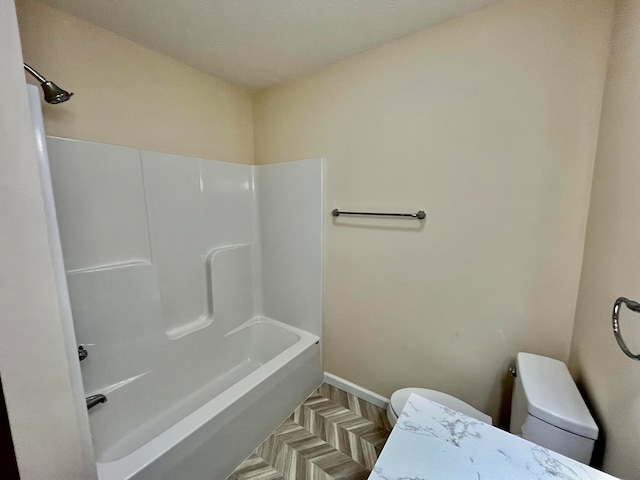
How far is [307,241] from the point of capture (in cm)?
194

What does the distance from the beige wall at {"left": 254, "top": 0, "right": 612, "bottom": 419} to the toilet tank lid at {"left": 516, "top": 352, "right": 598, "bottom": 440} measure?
17 cm

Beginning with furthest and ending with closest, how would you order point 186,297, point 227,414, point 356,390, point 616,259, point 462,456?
point 356,390
point 186,297
point 227,414
point 616,259
point 462,456

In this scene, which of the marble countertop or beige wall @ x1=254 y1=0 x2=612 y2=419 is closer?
the marble countertop

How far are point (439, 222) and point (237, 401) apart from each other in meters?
1.44

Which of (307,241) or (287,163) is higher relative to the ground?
(287,163)

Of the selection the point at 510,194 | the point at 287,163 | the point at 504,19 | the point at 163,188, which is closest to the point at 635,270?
the point at 510,194

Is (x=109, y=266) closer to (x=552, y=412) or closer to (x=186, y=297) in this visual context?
(x=186, y=297)

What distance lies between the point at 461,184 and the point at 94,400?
2226mm

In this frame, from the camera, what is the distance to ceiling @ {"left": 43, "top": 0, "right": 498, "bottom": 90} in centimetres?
120

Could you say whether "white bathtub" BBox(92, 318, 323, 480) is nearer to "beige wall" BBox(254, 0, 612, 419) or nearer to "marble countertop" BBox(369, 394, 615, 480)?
"beige wall" BBox(254, 0, 612, 419)

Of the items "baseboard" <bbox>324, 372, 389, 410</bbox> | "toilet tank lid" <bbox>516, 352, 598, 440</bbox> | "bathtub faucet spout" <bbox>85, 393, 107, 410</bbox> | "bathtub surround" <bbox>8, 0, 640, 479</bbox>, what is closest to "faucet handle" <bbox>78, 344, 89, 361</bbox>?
"bathtub faucet spout" <bbox>85, 393, 107, 410</bbox>

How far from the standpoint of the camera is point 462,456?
636mm

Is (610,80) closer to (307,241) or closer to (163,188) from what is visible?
(307,241)

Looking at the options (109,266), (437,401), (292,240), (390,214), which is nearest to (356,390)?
(437,401)
